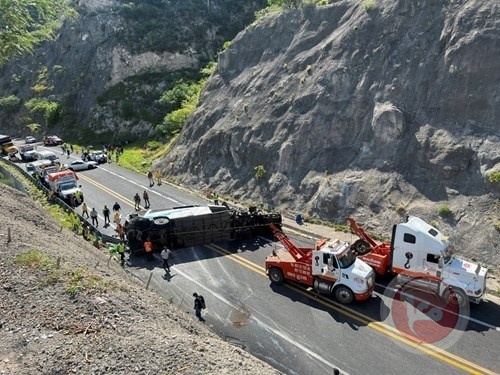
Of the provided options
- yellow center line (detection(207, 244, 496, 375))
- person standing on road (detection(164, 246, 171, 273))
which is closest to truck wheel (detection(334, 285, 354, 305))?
yellow center line (detection(207, 244, 496, 375))

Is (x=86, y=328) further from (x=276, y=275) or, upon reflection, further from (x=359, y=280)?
(x=359, y=280)

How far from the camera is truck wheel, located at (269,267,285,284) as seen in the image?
18938 millimetres

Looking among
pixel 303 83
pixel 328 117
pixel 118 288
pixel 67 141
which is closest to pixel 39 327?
pixel 118 288

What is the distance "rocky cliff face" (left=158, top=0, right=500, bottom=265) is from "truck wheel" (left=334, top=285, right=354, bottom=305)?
7.72m

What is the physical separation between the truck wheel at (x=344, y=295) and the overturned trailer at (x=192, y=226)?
26.2 ft

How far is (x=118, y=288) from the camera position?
45.0 feet

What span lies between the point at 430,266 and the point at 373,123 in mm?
12848

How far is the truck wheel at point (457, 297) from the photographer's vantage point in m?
16.1

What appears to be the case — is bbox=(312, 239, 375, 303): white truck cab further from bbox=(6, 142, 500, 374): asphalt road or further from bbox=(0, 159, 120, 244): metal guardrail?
bbox=(0, 159, 120, 244): metal guardrail

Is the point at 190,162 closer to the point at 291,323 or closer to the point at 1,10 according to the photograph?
the point at 1,10

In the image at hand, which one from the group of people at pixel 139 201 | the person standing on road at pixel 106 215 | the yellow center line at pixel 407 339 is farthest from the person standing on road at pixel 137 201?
the yellow center line at pixel 407 339

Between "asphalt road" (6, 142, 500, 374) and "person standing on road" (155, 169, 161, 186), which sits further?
"person standing on road" (155, 169, 161, 186)

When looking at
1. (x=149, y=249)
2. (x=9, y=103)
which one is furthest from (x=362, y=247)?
(x=9, y=103)

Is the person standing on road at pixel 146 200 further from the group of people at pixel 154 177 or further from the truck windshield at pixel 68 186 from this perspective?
the truck windshield at pixel 68 186
